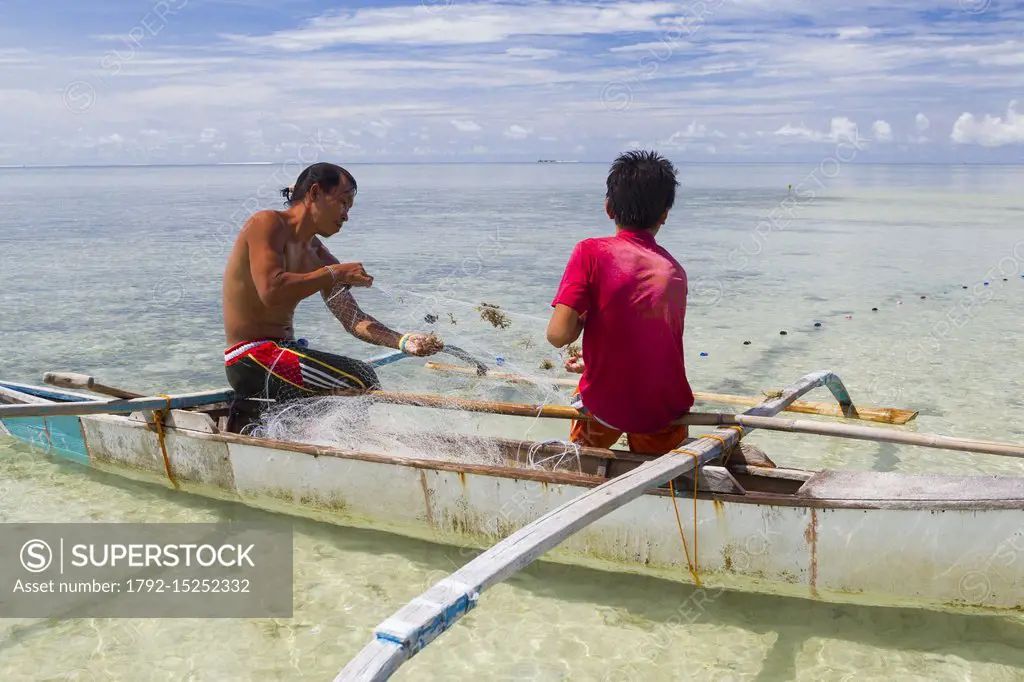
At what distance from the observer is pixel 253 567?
5227 millimetres

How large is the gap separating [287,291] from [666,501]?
2.55 metres

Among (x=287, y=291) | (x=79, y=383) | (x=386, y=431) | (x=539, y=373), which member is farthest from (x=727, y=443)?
(x=79, y=383)

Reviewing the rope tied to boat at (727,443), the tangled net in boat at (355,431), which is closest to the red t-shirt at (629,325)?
the rope tied to boat at (727,443)

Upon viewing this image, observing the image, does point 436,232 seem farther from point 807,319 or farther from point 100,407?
point 100,407

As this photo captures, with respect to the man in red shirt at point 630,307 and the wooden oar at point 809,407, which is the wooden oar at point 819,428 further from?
Answer: the wooden oar at point 809,407

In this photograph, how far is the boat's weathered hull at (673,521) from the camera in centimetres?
397

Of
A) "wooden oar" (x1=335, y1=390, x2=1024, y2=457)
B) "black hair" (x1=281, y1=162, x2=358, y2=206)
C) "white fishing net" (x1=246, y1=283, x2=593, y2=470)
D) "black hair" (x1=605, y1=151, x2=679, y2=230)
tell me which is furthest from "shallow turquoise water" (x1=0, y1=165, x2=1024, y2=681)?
"black hair" (x1=605, y1=151, x2=679, y2=230)

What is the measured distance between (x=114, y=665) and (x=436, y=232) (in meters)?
24.5

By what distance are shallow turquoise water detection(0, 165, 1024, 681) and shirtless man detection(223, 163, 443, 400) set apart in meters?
0.82

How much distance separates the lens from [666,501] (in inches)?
175

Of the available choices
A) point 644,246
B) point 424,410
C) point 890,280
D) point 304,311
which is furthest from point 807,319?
point 644,246

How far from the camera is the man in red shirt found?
4133 mm

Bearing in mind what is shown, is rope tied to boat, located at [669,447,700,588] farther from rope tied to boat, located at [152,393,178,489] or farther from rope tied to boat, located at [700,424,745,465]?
rope tied to boat, located at [152,393,178,489]

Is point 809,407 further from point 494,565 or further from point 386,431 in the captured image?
point 494,565
